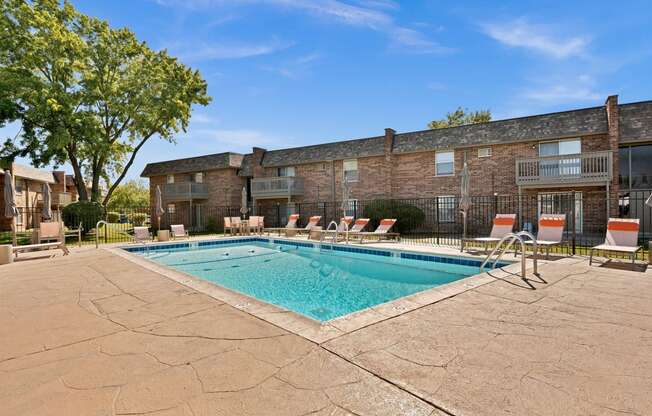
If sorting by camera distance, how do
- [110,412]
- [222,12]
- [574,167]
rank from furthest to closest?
[574,167] → [222,12] → [110,412]

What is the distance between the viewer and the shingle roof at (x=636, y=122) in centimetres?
1507

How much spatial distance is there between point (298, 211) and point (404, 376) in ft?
73.8

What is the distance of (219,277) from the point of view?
8875 mm

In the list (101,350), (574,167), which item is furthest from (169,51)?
(574,167)

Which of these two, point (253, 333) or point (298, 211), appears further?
point (298, 211)

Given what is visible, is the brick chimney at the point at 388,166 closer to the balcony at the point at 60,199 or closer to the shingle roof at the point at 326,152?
the shingle roof at the point at 326,152

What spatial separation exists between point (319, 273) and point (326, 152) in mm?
15986

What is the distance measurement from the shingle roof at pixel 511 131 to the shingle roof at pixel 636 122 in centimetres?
81

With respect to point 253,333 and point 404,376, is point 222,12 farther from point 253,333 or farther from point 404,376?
point 404,376

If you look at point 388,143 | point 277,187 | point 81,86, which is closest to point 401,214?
point 388,143

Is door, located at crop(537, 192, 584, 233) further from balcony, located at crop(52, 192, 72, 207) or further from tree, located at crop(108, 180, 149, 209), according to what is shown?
tree, located at crop(108, 180, 149, 209)

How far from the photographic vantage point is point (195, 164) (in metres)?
28.4

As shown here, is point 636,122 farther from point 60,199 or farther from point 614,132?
point 60,199

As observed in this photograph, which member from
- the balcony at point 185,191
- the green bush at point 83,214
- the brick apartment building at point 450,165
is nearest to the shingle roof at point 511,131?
the brick apartment building at point 450,165
